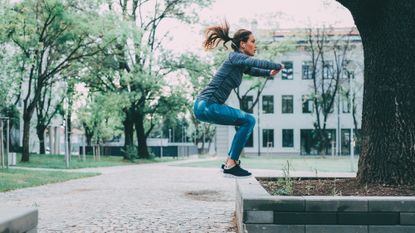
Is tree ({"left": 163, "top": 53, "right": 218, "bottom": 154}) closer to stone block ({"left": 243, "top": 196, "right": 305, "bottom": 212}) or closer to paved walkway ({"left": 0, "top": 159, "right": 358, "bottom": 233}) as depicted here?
paved walkway ({"left": 0, "top": 159, "right": 358, "bottom": 233})

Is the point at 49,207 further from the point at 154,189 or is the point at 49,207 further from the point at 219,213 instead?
the point at 154,189

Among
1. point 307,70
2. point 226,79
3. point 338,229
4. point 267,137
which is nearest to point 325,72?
point 307,70

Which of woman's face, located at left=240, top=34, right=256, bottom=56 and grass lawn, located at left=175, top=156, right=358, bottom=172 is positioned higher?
woman's face, located at left=240, top=34, right=256, bottom=56

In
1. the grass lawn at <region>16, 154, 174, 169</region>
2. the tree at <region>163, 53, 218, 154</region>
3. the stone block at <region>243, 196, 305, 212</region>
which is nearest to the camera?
the stone block at <region>243, 196, 305, 212</region>

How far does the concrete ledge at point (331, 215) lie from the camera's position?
5.05 m

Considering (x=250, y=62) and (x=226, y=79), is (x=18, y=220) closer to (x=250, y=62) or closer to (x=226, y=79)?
(x=226, y=79)

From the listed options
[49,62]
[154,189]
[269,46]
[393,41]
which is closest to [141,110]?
[49,62]

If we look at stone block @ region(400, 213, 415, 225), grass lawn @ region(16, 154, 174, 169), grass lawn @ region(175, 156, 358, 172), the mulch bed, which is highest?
the mulch bed

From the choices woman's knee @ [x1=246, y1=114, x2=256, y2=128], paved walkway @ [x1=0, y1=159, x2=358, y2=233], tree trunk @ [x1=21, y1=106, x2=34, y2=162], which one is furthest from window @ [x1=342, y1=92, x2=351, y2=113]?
woman's knee @ [x1=246, y1=114, x2=256, y2=128]

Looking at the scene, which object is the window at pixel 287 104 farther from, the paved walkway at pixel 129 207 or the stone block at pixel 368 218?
the stone block at pixel 368 218

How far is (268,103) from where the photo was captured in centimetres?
5678

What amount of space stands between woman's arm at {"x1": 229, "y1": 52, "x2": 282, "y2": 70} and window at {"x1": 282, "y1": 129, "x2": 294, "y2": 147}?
167 ft

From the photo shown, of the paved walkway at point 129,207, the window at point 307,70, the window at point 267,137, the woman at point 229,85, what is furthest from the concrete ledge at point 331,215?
the window at point 307,70

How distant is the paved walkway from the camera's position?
7.52 metres
